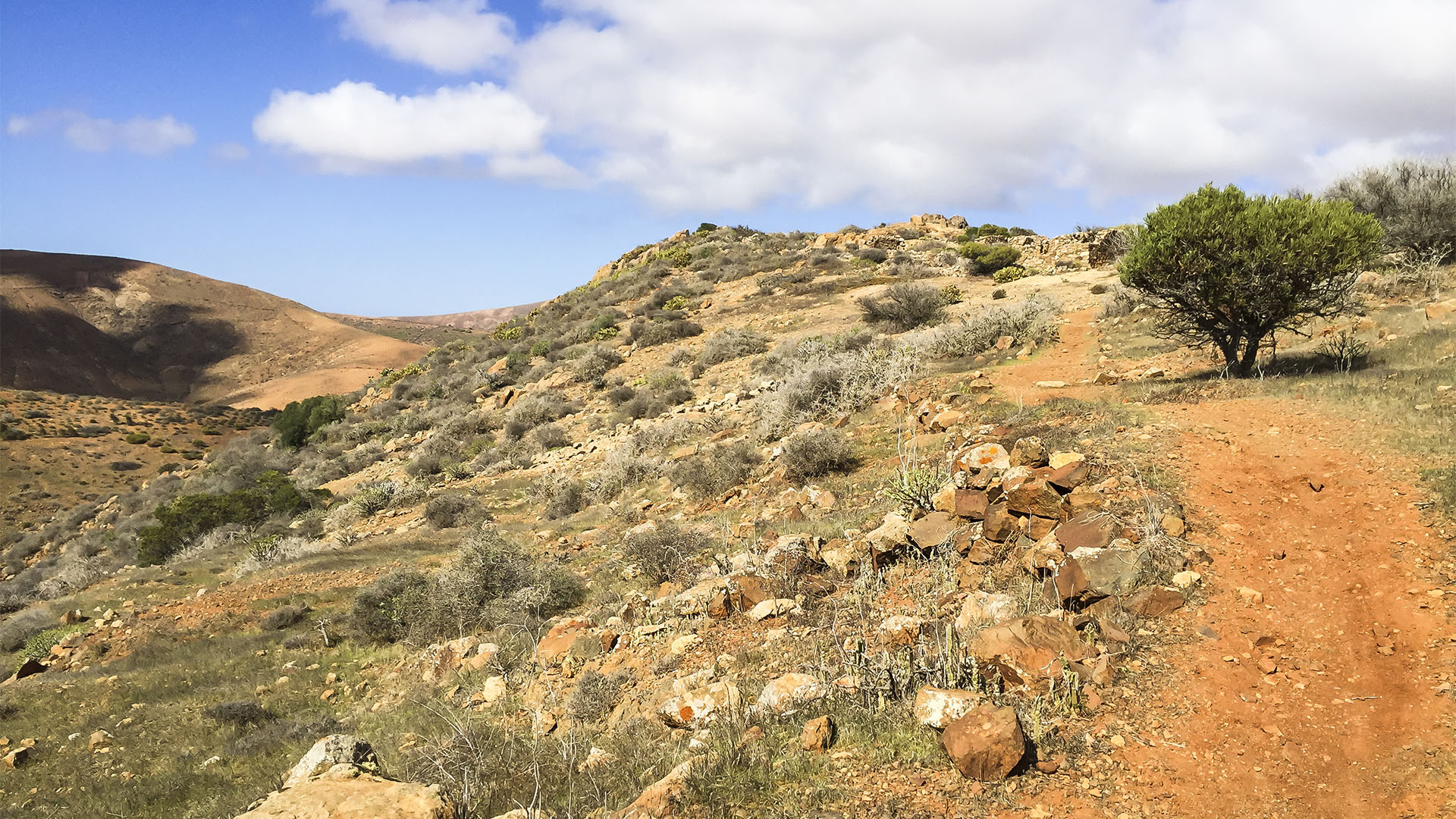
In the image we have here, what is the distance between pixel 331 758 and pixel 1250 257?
1247 centimetres

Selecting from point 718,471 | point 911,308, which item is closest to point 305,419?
point 911,308

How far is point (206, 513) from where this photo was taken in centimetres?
1952

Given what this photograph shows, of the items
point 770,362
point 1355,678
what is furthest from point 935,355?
point 1355,678

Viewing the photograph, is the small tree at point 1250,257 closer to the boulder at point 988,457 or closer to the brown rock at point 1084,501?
the boulder at point 988,457

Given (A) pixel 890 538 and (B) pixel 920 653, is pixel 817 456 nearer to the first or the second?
(A) pixel 890 538

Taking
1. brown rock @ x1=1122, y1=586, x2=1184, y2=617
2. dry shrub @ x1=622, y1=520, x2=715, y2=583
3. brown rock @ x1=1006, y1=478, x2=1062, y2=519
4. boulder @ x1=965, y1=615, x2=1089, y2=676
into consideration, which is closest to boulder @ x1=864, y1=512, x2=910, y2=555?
brown rock @ x1=1006, y1=478, x2=1062, y2=519

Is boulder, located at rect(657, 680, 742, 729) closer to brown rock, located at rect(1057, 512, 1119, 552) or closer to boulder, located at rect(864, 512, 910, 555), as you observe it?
boulder, located at rect(864, 512, 910, 555)

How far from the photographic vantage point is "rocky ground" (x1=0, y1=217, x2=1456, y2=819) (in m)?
4.12

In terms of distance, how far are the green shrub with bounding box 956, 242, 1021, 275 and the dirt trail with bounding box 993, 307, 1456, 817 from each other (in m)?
24.1

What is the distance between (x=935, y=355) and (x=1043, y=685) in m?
13.6

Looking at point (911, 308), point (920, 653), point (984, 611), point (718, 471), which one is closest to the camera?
point (920, 653)

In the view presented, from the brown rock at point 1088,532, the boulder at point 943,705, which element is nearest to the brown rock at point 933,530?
the brown rock at point 1088,532

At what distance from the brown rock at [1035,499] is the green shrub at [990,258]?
2502 centimetres

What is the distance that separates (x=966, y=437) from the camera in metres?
9.98
